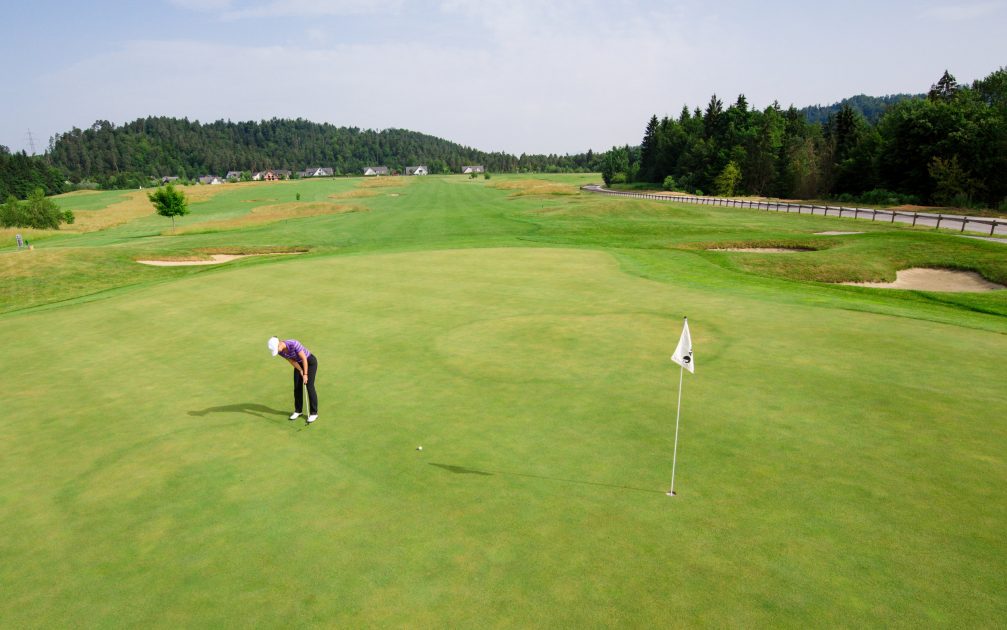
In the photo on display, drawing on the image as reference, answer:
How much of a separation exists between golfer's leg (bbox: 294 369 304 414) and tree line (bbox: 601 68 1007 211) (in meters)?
74.4

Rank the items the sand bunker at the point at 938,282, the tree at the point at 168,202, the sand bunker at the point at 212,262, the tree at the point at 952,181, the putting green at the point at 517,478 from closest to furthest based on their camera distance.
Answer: the putting green at the point at 517,478 < the sand bunker at the point at 938,282 < the sand bunker at the point at 212,262 < the tree at the point at 168,202 < the tree at the point at 952,181

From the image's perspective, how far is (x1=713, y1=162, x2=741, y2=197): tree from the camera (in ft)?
343

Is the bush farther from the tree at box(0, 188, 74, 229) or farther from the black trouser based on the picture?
the tree at box(0, 188, 74, 229)

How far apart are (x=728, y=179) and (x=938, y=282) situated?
86011mm

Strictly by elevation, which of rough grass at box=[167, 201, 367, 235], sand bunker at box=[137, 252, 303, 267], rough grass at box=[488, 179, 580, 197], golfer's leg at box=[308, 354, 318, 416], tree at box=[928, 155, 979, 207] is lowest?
sand bunker at box=[137, 252, 303, 267]

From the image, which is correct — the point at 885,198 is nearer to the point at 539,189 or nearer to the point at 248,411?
the point at 539,189

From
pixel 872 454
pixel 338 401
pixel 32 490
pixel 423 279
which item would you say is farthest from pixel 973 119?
pixel 32 490

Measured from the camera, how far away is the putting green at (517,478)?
6133mm

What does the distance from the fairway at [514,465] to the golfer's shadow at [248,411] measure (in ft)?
0.25

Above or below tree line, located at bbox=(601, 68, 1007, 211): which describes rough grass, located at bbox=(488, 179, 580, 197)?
below

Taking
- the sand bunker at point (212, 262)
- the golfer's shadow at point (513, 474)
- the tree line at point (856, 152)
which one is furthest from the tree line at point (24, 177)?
the golfer's shadow at point (513, 474)

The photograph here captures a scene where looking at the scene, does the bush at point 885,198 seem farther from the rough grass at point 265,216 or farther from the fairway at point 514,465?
the rough grass at point 265,216

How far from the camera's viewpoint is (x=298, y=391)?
37.0 ft

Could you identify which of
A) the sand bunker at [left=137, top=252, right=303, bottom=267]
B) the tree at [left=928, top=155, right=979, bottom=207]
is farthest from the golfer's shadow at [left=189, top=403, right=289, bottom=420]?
Result: the tree at [left=928, top=155, right=979, bottom=207]
